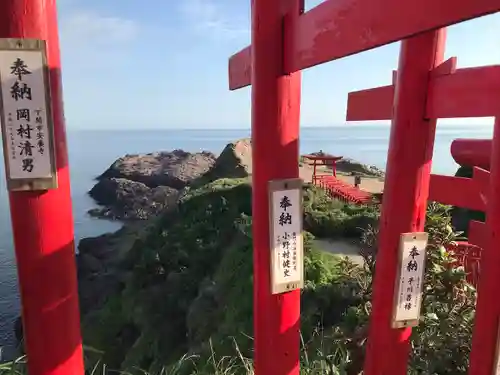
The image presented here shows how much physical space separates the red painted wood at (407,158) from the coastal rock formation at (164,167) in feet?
82.9

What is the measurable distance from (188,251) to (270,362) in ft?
26.8

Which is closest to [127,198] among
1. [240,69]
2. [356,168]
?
[356,168]

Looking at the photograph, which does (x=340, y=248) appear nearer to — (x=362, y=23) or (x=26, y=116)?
(x=362, y=23)

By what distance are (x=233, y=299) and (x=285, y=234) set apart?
5.25 m

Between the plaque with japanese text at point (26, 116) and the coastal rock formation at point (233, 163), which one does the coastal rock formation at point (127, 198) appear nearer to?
the coastal rock formation at point (233, 163)

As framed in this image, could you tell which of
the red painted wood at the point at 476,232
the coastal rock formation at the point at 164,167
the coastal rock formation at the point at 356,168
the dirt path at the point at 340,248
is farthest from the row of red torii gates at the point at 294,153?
the coastal rock formation at the point at 164,167

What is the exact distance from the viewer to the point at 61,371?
1.59m

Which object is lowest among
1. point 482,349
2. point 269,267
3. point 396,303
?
point 482,349

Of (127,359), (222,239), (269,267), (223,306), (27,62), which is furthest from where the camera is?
(222,239)

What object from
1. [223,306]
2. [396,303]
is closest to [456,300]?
[396,303]

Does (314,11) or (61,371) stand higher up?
(314,11)

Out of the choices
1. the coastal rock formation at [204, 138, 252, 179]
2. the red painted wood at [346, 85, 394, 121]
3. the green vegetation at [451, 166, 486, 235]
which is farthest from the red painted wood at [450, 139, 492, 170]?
the coastal rock formation at [204, 138, 252, 179]

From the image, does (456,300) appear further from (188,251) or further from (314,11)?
(188,251)

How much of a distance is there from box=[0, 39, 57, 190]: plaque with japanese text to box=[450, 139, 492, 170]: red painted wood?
3.64 meters
